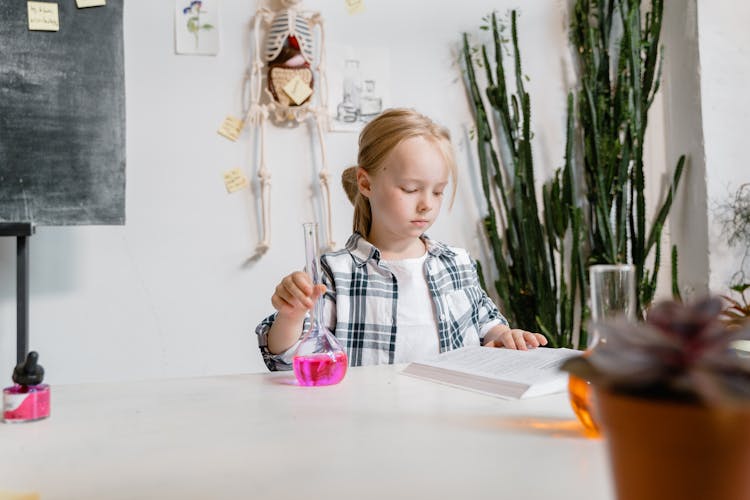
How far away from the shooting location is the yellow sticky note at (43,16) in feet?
6.00

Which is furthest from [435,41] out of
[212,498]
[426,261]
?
[212,498]

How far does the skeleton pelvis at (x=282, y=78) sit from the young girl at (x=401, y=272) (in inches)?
29.3

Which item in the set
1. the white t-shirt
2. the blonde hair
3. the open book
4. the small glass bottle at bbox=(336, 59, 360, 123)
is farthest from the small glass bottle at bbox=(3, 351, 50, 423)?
the small glass bottle at bbox=(336, 59, 360, 123)

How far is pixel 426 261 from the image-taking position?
4.82ft

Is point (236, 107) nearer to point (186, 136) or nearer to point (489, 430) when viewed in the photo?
point (186, 136)

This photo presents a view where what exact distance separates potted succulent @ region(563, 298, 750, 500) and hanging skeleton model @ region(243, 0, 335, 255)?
195 centimetres

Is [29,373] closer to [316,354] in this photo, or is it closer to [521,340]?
[316,354]

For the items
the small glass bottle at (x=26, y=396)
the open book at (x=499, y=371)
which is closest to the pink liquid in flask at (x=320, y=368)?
the open book at (x=499, y=371)

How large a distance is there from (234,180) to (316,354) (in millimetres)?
1411

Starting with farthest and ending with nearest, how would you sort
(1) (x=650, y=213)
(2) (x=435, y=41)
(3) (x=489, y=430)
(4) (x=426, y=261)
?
1. (1) (x=650, y=213)
2. (2) (x=435, y=41)
3. (4) (x=426, y=261)
4. (3) (x=489, y=430)

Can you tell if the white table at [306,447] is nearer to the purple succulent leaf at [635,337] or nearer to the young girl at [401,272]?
the purple succulent leaf at [635,337]

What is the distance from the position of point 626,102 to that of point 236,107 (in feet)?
4.87

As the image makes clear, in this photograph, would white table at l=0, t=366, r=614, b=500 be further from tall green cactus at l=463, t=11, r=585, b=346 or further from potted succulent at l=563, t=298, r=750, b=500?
tall green cactus at l=463, t=11, r=585, b=346

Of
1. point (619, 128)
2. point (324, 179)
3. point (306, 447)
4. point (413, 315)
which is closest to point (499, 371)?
point (306, 447)
